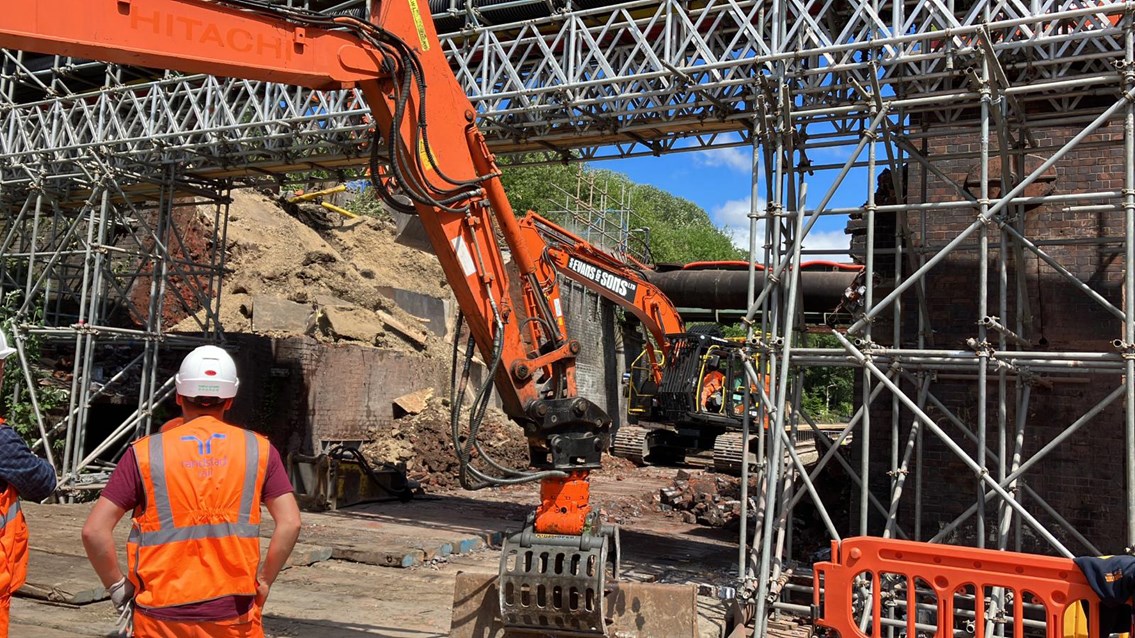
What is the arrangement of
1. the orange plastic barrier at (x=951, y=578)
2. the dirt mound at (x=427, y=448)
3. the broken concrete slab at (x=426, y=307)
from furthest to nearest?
the broken concrete slab at (x=426, y=307)
the dirt mound at (x=427, y=448)
the orange plastic barrier at (x=951, y=578)

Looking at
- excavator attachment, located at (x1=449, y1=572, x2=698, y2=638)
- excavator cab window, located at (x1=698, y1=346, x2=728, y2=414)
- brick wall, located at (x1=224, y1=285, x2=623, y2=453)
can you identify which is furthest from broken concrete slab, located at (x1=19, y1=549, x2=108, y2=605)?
excavator cab window, located at (x1=698, y1=346, x2=728, y2=414)

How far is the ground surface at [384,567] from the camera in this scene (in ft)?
26.4

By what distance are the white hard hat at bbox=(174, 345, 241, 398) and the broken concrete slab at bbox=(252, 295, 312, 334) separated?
17.9 m

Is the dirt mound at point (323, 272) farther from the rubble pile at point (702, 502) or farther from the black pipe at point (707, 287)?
the rubble pile at point (702, 502)

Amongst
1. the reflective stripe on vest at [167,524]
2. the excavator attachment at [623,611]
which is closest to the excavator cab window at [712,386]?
the excavator attachment at [623,611]

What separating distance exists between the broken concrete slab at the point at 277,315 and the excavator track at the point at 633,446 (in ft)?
26.6

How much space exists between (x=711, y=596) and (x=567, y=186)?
135 feet

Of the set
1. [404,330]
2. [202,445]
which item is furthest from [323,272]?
[202,445]

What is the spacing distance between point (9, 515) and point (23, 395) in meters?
13.3

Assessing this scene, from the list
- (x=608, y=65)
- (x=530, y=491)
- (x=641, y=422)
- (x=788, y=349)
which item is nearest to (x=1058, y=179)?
(x=788, y=349)

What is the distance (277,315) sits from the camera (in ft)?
71.4

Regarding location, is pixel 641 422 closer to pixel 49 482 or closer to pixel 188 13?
pixel 188 13

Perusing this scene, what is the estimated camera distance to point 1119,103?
25.3 ft

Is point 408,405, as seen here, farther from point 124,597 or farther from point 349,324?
point 124,597
